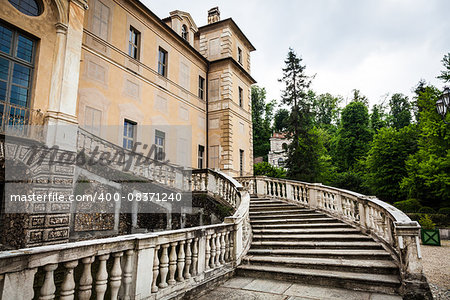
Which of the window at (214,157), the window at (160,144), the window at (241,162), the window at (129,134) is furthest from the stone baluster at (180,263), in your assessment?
the window at (241,162)

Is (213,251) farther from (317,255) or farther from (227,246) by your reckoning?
(317,255)

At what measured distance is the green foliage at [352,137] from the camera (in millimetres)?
39728

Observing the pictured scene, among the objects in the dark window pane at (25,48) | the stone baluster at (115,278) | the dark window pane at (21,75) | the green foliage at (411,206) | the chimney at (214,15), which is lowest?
the stone baluster at (115,278)

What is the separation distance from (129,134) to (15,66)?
6000 mm

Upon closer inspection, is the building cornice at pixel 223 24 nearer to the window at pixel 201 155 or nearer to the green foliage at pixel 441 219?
the window at pixel 201 155

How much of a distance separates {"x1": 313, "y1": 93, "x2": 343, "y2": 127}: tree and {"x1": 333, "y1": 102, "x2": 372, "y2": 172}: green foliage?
10.2 metres

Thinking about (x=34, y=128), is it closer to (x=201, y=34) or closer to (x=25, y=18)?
(x=25, y=18)

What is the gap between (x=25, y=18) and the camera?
29.8ft

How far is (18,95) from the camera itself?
8.97 meters

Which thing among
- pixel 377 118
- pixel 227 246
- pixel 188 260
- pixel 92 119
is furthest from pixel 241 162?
pixel 377 118

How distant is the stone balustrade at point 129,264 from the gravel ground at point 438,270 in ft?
14.5

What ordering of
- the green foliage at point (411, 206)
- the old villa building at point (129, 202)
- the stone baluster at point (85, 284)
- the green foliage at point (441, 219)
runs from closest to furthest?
the stone baluster at point (85, 284), the old villa building at point (129, 202), the green foliage at point (441, 219), the green foliage at point (411, 206)

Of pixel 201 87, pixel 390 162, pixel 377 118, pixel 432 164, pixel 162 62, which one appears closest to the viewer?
pixel 162 62

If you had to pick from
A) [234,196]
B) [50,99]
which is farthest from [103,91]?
[234,196]
